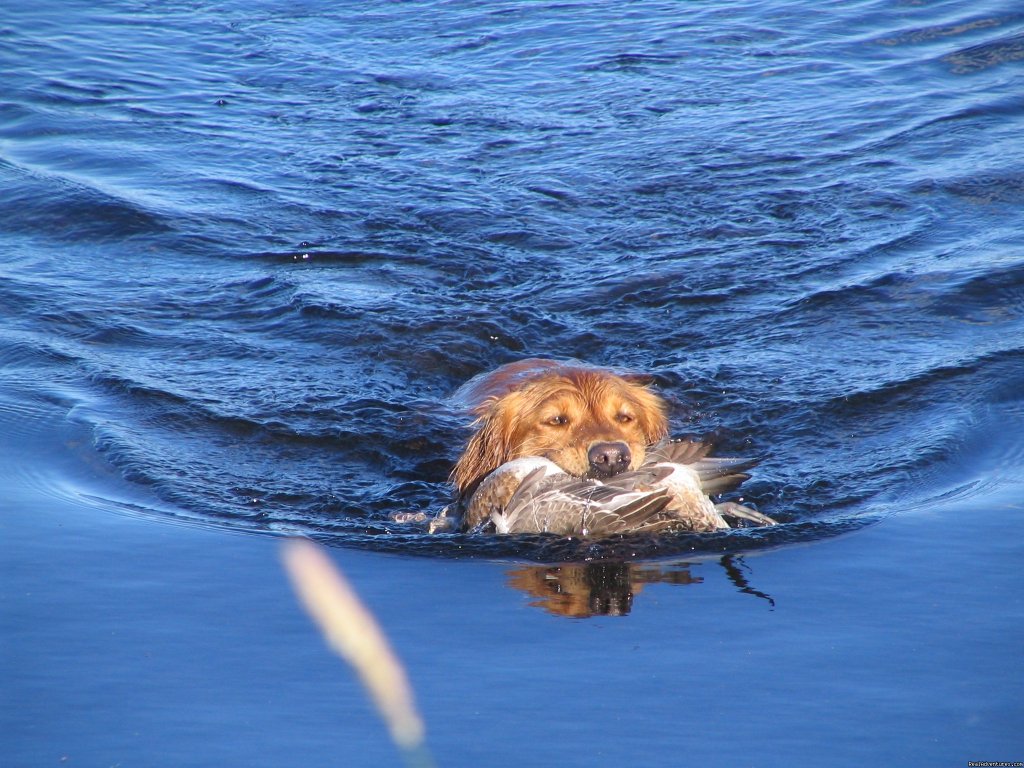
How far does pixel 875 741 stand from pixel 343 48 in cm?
1166

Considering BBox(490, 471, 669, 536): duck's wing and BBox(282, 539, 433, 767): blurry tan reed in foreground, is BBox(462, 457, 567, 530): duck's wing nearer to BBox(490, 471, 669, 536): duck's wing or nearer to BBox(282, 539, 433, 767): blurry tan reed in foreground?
BBox(490, 471, 669, 536): duck's wing

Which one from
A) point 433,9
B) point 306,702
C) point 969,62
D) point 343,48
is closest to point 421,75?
point 343,48

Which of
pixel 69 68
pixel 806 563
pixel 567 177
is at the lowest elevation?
pixel 806 563

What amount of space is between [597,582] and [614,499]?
1.25ft

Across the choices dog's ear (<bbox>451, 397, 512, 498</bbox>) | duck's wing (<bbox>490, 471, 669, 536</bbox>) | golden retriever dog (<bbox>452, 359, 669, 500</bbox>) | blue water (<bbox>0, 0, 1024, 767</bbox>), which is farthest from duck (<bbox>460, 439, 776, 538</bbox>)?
dog's ear (<bbox>451, 397, 512, 498</bbox>)

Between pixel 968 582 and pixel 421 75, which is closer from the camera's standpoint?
pixel 968 582

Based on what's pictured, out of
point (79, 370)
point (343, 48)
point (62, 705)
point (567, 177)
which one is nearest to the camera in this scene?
point (62, 705)

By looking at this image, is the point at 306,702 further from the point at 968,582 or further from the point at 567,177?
the point at 567,177

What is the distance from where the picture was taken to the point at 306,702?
4219 millimetres

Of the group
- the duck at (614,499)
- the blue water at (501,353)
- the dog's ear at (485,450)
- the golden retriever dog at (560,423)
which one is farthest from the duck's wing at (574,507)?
the dog's ear at (485,450)

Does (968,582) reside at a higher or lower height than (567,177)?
lower

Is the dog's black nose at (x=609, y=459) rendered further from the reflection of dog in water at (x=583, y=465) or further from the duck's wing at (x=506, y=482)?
the duck's wing at (x=506, y=482)

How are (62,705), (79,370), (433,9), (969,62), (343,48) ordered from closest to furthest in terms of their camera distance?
(62,705) → (79,370) → (969,62) → (343,48) → (433,9)

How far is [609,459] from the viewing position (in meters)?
5.79
